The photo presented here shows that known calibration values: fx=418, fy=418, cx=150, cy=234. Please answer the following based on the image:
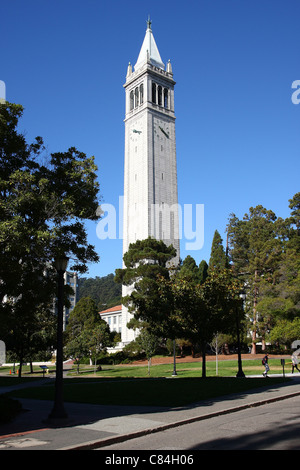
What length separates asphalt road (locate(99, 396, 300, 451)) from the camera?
27.2 ft

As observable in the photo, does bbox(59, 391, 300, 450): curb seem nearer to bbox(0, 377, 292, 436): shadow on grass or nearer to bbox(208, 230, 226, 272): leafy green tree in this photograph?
bbox(0, 377, 292, 436): shadow on grass

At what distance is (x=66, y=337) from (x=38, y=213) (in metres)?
54.7

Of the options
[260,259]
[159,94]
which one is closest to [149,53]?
[159,94]

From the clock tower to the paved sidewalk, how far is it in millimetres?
53164

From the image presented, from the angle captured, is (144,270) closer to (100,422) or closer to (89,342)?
(89,342)

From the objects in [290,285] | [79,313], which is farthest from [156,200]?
[290,285]

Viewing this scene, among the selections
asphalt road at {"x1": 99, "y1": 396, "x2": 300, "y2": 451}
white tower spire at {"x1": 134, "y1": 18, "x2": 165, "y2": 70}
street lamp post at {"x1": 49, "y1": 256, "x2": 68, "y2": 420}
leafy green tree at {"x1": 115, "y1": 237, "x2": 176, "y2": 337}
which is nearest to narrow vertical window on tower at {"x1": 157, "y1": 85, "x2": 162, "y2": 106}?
white tower spire at {"x1": 134, "y1": 18, "x2": 165, "y2": 70}

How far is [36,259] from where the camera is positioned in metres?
15.6

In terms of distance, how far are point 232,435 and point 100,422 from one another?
3739 millimetres

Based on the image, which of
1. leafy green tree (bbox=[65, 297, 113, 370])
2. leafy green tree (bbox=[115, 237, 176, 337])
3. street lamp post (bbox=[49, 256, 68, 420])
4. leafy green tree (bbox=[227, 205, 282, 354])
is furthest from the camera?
leafy green tree (bbox=[227, 205, 282, 354])

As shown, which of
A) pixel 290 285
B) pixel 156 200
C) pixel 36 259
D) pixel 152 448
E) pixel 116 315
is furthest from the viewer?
pixel 116 315

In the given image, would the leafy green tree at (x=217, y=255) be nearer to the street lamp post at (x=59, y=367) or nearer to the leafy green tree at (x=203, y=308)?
the leafy green tree at (x=203, y=308)

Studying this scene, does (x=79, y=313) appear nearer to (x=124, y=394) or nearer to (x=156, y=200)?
(x=156, y=200)
